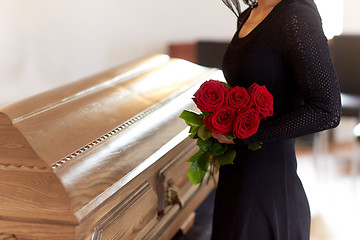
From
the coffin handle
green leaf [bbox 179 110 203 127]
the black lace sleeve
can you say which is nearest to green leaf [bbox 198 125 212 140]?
green leaf [bbox 179 110 203 127]

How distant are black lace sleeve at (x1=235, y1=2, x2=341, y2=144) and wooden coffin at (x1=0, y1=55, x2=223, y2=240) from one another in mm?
587

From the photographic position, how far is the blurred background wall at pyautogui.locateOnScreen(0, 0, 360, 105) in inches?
217

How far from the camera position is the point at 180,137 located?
2.27m

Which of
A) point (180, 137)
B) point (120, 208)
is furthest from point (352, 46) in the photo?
point (120, 208)

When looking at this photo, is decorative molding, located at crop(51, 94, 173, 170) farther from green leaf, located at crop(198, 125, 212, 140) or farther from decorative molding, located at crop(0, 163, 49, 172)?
green leaf, located at crop(198, 125, 212, 140)

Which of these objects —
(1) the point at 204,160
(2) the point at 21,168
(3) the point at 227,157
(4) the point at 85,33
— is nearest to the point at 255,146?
(3) the point at 227,157

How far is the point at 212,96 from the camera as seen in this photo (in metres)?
1.59

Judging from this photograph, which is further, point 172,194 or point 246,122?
point 172,194

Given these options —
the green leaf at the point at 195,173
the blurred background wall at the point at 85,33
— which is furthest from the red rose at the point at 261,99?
the blurred background wall at the point at 85,33

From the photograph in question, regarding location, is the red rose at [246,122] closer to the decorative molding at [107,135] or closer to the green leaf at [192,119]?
the green leaf at [192,119]

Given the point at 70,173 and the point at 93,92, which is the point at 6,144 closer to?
the point at 70,173

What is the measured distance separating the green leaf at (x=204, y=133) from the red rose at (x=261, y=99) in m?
0.22

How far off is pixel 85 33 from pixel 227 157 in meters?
4.61

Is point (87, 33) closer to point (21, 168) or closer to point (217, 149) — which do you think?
point (217, 149)
